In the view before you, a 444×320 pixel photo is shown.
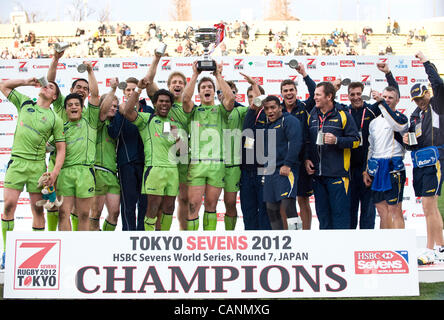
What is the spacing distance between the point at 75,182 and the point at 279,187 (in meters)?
1.98

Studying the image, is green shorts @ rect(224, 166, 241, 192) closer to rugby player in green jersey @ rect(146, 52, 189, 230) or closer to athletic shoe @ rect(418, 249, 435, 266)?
rugby player in green jersey @ rect(146, 52, 189, 230)

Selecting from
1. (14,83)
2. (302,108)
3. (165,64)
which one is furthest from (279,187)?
(165,64)

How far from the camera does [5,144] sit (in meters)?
7.32

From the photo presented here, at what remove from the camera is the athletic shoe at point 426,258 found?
470 centimetres

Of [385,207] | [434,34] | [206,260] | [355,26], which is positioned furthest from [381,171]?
[355,26]

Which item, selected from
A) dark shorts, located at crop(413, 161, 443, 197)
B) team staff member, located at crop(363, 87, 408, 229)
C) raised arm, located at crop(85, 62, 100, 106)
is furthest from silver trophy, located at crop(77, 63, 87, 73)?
dark shorts, located at crop(413, 161, 443, 197)

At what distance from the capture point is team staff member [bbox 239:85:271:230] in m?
4.91

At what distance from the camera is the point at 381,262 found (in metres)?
3.70

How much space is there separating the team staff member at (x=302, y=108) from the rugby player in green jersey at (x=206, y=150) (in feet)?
2.07

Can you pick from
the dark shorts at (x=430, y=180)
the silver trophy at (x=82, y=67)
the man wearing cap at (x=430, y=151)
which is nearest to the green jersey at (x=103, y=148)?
the silver trophy at (x=82, y=67)

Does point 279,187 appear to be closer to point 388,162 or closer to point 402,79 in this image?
point 388,162

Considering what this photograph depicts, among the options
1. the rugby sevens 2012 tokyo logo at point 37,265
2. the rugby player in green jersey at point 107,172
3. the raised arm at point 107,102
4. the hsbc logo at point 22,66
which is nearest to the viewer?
the rugby sevens 2012 tokyo logo at point 37,265

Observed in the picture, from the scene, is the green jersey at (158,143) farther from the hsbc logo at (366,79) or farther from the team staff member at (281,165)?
the hsbc logo at (366,79)

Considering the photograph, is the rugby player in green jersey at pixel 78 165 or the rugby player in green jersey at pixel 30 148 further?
the rugby player in green jersey at pixel 78 165
